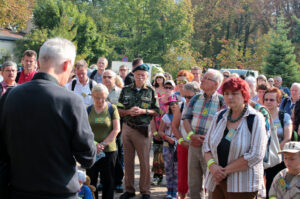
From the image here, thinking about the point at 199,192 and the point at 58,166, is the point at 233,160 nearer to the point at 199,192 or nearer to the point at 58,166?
the point at 199,192

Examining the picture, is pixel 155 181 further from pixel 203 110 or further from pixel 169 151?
pixel 203 110

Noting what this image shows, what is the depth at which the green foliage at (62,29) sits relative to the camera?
34.8m

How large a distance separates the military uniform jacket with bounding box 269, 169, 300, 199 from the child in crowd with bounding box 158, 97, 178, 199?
2.57 m

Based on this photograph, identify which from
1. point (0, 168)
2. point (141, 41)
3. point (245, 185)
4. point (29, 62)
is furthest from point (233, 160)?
point (141, 41)

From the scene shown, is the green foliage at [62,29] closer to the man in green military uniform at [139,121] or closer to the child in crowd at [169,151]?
the child in crowd at [169,151]

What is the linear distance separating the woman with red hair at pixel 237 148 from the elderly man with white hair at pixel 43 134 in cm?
182

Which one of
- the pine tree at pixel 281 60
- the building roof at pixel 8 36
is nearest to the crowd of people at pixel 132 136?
the pine tree at pixel 281 60

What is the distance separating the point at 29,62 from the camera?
6.75 m

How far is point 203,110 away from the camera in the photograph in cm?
535

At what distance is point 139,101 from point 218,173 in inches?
106

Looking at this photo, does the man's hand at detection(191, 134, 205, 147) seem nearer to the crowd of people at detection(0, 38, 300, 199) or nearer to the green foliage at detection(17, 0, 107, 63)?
the crowd of people at detection(0, 38, 300, 199)

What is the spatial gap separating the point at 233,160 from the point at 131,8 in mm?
40883

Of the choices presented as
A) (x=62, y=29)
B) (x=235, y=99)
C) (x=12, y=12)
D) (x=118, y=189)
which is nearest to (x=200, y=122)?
(x=235, y=99)

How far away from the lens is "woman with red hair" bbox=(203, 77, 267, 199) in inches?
158
